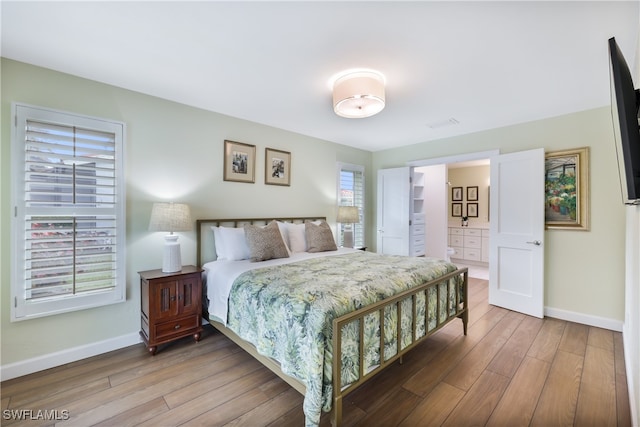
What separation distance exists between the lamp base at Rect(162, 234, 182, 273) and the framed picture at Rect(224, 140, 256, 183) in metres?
1.04

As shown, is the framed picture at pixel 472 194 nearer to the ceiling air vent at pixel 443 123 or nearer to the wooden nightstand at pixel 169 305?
the ceiling air vent at pixel 443 123

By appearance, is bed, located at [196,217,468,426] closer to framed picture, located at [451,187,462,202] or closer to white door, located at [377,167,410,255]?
white door, located at [377,167,410,255]

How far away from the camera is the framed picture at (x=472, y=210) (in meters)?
6.48

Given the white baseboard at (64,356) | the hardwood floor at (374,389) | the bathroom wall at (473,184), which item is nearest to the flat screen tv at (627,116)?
the hardwood floor at (374,389)

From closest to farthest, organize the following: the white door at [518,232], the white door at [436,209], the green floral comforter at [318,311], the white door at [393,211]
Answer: the green floral comforter at [318,311] < the white door at [518,232] < the white door at [393,211] < the white door at [436,209]

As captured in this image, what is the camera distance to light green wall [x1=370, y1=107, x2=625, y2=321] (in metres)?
2.91

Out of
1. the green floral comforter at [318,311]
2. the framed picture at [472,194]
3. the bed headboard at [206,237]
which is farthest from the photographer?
the framed picture at [472,194]

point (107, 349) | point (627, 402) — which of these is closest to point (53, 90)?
point (107, 349)

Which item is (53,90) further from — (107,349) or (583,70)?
(583,70)

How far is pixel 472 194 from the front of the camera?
→ 652 centimetres

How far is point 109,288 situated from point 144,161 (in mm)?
1253

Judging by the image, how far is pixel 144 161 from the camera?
2.69m

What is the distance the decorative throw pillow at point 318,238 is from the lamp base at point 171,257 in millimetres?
1511

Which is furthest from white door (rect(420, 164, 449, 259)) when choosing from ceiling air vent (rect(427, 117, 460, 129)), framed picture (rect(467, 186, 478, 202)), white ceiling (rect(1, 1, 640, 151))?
white ceiling (rect(1, 1, 640, 151))
